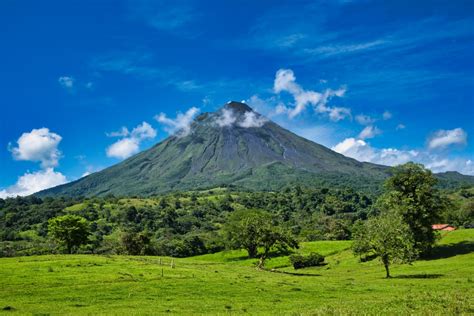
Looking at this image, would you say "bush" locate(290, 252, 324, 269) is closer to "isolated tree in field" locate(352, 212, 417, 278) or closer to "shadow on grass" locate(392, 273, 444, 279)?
"isolated tree in field" locate(352, 212, 417, 278)

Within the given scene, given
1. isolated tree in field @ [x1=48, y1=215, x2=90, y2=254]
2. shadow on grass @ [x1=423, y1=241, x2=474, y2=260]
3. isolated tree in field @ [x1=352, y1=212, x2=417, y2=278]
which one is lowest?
shadow on grass @ [x1=423, y1=241, x2=474, y2=260]

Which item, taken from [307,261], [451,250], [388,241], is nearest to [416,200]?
[451,250]

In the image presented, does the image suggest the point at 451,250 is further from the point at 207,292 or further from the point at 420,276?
the point at 207,292

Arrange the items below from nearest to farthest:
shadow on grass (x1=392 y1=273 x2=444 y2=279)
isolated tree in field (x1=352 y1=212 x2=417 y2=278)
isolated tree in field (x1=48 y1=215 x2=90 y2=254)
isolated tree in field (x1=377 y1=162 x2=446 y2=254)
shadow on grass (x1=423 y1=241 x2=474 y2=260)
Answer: shadow on grass (x1=392 y1=273 x2=444 y2=279) < isolated tree in field (x1=352 y1=212 x2=417 y2=278) < shadow on grass (x1=423 y1=241 x2=474 y2=260) < isolated tree in field (x1=377 y1=162 x2=446 y2=254) < isolated tree in field (x1=48 y1=215 x2=90 y2=254)

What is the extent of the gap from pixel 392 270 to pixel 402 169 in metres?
17.9

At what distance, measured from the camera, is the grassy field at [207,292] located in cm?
2588

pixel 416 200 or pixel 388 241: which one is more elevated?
pixel 416 200

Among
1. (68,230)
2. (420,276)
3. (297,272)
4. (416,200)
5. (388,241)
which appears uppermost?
(416,200)

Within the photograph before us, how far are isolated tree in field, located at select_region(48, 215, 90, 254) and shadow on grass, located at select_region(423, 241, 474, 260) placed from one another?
60836mm

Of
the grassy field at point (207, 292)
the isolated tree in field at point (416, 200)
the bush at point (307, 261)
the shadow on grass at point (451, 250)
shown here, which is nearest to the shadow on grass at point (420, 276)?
the grassy field at point (207, 292)

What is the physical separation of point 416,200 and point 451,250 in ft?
30.5

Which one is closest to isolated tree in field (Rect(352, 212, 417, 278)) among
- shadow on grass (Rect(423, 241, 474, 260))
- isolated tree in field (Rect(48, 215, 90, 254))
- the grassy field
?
the grassy field

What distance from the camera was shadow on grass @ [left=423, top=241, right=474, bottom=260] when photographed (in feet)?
198

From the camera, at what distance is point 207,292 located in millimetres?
35094
